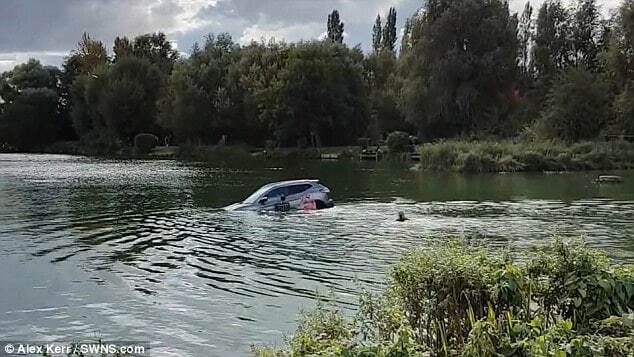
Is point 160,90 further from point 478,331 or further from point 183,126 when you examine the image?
point 478,331

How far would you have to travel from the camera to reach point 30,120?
129m

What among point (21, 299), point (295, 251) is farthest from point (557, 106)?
point (21, 299)

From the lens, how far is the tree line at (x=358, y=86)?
241 ft

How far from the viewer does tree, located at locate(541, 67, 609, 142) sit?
68.1 metres

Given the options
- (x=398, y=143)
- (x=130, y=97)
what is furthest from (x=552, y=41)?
(x=130, y=97)

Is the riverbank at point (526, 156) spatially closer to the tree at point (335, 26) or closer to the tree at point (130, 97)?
the tree at point (130, 97)

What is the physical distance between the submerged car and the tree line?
42.6 metres

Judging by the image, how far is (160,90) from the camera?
11700 centimetres

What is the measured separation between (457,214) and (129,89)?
93.1 metres

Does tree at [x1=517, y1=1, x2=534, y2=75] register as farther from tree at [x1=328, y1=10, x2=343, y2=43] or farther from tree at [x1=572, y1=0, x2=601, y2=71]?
tree at [x1=328, y1=10, x2=343, y2=43]

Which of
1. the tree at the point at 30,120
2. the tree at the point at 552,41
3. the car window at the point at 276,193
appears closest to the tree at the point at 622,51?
the tree at the point at 552,41

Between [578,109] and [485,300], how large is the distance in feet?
213

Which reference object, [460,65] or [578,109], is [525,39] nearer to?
[460,65]

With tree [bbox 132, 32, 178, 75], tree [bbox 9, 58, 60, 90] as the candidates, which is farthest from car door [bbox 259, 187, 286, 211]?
tree [bbox 9, 58, 60, 90]
